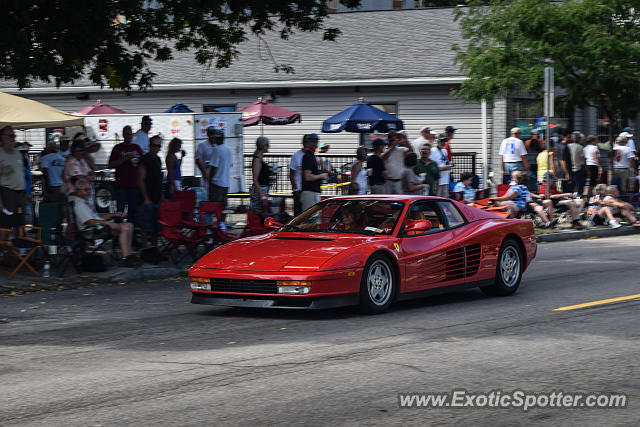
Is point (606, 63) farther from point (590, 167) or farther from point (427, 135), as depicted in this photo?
point (427, 135)

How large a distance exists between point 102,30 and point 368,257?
6144 mm

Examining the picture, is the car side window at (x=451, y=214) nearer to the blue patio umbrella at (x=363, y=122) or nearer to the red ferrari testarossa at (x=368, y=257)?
the red ferrari testarossa at (x=368, y=257)

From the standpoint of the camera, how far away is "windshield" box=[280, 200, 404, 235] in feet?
33.8

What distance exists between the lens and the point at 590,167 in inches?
975

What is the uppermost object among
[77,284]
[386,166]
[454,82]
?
[454,82]

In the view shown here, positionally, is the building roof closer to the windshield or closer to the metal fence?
the metal fence

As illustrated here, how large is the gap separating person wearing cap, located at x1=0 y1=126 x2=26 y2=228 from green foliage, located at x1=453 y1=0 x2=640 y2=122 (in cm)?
1317

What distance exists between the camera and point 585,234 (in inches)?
791

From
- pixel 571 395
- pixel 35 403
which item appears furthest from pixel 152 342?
pixel 571 395

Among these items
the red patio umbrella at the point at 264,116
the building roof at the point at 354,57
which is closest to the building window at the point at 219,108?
the building roof at the point at 354,57

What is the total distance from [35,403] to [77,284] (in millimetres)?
6662

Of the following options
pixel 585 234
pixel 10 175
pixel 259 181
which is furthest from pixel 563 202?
A: pixel 10 175

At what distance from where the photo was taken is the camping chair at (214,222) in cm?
1459

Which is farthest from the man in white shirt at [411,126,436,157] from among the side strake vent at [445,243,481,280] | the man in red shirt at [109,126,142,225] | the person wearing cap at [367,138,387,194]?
the side strake vent at [445,243,481,280]
